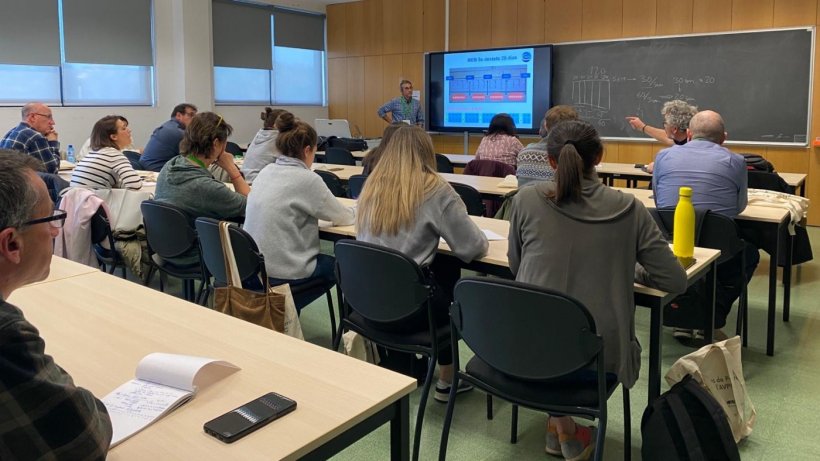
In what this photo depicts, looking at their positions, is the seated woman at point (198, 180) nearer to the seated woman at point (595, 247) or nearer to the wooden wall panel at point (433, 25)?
the seated woman at point (595, 247)

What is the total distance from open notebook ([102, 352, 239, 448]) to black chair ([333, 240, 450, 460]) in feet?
3.07

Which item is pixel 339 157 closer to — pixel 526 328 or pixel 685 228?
pixel 685 228

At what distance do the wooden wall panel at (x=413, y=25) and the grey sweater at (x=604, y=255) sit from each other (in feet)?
24.8

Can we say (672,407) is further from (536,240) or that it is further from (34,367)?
(34,367)

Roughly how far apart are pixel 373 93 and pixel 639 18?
155 inches

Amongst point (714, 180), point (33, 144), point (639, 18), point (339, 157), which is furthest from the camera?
point (639, 18)

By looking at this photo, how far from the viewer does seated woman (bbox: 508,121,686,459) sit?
2016mm

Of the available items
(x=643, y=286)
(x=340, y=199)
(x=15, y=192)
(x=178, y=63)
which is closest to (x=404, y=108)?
(x=178, y=63)

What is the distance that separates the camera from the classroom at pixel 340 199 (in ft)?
4.65

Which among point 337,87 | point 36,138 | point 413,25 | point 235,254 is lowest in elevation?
point 235,254

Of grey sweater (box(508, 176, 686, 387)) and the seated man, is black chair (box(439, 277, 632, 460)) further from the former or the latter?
the seated man

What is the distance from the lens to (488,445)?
250 cm

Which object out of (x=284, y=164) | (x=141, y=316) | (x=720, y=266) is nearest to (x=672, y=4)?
(x=720, y=266)

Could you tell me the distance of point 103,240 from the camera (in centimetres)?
380
